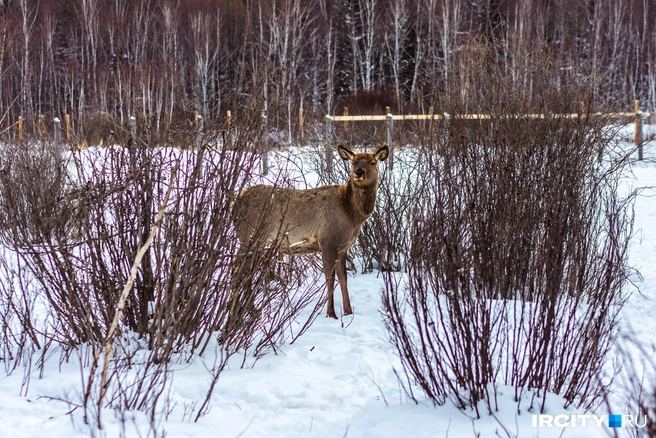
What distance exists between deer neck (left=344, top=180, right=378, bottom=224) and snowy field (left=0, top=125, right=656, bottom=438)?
5.26 ft

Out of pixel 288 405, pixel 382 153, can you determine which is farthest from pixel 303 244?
pixel 288 405

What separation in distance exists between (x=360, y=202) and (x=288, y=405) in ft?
10.2

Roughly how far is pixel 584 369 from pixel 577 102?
15.3 feet

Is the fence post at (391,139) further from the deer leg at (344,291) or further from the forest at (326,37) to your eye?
the forest at (326,37)

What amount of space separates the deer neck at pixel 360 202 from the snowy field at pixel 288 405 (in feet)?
5.26

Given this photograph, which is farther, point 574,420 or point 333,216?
point 333,216

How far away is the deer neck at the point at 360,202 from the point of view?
7.09m

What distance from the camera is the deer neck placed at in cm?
709

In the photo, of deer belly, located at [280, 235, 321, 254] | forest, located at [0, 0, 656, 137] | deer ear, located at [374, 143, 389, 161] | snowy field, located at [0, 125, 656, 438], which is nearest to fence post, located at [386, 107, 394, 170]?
deer ear, located at [374, 143, 389, 161]

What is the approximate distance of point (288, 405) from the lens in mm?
4328

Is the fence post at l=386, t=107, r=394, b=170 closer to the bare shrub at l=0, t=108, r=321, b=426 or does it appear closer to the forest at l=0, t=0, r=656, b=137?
the bare shrub at l=0, t=108, r=321, b=426

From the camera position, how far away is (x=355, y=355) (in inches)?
219

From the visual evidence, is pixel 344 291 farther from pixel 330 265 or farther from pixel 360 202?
pixel 360 202

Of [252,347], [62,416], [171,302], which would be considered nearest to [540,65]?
[252,347]
